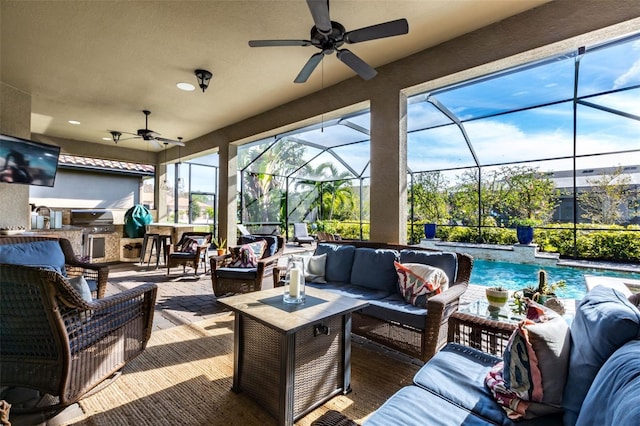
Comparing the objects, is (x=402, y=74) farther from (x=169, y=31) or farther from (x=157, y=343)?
(x=157, y=343)

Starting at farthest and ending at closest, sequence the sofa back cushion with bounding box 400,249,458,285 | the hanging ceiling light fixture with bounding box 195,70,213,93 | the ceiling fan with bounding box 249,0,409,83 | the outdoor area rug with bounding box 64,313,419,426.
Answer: the hanging ceiling light fixture with bounding box 195,70,213,93 → the sofa back cushion with bounding box 400,249,458,285 → the ceiling fan with bounding box 249,0,409,83 → the outdoor area rug with bounding box 64,313,419,426

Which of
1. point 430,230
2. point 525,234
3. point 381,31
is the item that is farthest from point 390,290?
point 430,230

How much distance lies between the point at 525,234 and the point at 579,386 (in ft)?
25.1

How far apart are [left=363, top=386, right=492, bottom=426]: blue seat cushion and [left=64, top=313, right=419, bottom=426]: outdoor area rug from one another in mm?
662

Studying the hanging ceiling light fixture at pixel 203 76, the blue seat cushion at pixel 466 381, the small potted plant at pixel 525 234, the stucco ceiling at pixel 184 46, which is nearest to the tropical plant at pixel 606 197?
the small potted plant at pixel 525 234

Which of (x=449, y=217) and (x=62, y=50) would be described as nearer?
(x=62, y=50)

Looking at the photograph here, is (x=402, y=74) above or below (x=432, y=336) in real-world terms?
above

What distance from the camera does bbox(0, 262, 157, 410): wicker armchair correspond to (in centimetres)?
166

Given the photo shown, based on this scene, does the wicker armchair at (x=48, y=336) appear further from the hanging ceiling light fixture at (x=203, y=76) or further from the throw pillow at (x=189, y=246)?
the throw pillow at (x=189, y=246)

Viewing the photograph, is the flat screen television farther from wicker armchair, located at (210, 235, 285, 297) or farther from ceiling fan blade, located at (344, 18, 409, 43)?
ceiling fan blade, located at (344, 18, 409, 43)

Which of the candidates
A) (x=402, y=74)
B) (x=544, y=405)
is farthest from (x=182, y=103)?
(x=544, y=405)

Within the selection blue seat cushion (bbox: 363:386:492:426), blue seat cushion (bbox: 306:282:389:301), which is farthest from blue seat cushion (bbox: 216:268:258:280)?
blue seat cushion (bbox: 363:386:492:426)

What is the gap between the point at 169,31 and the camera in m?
3.04

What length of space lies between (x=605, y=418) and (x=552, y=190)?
29.7 ft
